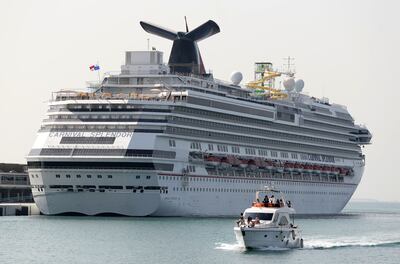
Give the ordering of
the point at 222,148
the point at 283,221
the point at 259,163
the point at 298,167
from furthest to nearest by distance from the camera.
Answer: the point at 298,167 → the point at 259,163 → the point at 222,148 → the point at 283,221

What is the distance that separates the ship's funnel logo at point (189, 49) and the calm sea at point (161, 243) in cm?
2066

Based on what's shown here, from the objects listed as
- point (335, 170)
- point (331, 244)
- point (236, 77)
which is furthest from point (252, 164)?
point (331, 244)

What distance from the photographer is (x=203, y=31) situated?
12875cm

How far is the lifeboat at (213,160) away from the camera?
117688mm

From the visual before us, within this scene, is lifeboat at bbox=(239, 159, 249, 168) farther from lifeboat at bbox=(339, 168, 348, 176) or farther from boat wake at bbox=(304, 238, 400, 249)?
lifeboat at bbox=(339, 168, 348, 176)

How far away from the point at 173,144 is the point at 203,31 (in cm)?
2067

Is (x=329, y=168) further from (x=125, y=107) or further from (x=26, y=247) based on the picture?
(x=26, y=247)

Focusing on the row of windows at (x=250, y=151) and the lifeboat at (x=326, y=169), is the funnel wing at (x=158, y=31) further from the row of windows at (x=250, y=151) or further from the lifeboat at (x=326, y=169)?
the lifeboat at (x=326, y=169)

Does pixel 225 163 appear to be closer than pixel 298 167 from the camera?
Yes

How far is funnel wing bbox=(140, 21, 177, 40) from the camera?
13012 cm

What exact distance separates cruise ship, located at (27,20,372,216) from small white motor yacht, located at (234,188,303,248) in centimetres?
2819

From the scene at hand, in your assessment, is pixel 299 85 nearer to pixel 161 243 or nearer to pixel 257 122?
pixel 257 122

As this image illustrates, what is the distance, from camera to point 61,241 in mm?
85438

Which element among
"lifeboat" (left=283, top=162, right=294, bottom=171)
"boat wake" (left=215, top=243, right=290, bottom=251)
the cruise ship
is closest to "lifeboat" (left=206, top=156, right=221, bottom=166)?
the cruise ship
